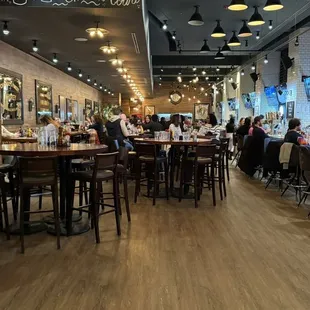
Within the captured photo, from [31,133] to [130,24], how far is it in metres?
3.13

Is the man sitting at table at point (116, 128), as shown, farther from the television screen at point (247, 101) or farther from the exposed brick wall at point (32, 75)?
the television screen at point (247, 101)

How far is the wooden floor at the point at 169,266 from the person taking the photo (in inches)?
105

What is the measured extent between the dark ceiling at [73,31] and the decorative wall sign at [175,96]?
45.9 feet

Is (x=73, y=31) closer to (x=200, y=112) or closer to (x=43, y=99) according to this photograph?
(x=43, y=99)

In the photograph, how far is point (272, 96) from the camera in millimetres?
13070

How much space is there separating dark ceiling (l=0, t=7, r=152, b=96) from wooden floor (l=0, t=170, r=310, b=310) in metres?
3.24

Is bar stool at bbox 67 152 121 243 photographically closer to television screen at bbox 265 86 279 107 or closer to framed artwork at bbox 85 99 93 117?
television screen at bbox 265 86 279 107

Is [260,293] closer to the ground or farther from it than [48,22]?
closer to the ground

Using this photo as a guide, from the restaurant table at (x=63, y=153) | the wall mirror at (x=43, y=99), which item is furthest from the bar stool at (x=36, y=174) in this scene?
the wall mirror at (x=43, y=99)

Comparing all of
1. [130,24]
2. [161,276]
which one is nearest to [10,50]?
[130,24]

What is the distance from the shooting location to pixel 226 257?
350 cm

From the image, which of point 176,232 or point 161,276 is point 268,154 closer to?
point 176,232

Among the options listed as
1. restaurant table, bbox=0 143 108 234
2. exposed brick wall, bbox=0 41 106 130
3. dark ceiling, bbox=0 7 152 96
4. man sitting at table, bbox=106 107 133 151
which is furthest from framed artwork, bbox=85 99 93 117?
restaurant table, bbox=0 143 108 234

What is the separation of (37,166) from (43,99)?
312 inches
